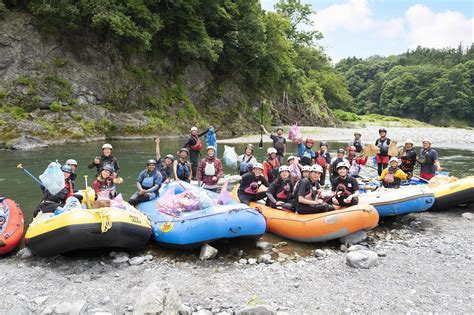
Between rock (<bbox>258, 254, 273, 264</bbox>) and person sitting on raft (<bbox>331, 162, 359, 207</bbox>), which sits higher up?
person sitting on raft (<bbox>331, 162, 359, 207</bbox>)

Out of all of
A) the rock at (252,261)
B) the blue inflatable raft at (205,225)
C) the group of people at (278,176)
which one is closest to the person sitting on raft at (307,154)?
the group of people at (278,176)

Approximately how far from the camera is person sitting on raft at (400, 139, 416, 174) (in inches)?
407

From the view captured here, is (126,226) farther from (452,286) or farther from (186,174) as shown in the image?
(452,286)

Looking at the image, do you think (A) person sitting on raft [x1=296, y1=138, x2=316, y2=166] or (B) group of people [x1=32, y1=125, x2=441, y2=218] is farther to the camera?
Result: (A) person sitting on raft [x1=296, y1=138, x2=316, y2=166]

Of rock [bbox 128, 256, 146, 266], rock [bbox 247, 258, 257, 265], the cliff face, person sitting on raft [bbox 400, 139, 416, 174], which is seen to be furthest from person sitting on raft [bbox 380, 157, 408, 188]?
the cliff face

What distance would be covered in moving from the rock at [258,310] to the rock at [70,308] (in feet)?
6.21

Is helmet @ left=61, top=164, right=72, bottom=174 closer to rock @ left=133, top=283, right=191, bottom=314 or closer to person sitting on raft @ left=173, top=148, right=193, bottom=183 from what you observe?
person sitting on raft @ left=173, top=148, right=193, bottom=183

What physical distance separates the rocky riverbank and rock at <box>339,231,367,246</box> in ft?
0.33

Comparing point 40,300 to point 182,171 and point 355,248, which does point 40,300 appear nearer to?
point 355,248

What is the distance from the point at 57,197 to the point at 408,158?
867 cm

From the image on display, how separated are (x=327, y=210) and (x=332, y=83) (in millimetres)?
55583

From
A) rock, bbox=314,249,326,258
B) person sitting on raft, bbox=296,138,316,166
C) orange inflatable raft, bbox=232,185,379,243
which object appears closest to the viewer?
rock, bbox=314,249,326,258

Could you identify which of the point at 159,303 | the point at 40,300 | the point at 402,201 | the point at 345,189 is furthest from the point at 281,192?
the point at 40,300

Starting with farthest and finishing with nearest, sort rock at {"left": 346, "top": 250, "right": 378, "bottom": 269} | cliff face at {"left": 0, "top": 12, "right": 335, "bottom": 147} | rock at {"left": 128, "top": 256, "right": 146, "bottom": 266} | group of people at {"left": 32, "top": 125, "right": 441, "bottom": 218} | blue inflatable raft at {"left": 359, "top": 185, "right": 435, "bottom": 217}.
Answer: cliff face at {"left": 0, "top": 12, "right": 335, "bottom": 147}, blue inflatable raft at {"left": 359, "top": 185, "right": 435, "bottom": 217}, group of people at {"left": 32, "top": 125, "right": 441, "bottom": 218}, rock at {"left": 128, "top": 256, "right": 146, "bottom": 266}, rock at {"left": 346, "top": 250, "right": 378, "bottom": 269}
